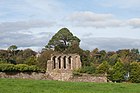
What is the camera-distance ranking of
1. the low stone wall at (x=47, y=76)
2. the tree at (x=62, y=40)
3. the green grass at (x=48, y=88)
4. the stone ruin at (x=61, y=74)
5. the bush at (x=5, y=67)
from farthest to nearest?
the tree at (x=62, y=40) → the stone ruin at (x=61, y=74) → the low stone wall at (x=47, y=76) → the bush at (x=5, y=67) → the green grass at (x=48, y=88)

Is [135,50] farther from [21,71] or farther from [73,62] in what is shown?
[21,71]

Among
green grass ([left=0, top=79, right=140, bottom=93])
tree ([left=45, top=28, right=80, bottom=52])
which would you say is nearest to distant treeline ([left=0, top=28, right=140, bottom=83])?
tree ([left=45, top=28, right=80, bottom=52])

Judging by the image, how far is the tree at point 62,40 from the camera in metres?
65.1

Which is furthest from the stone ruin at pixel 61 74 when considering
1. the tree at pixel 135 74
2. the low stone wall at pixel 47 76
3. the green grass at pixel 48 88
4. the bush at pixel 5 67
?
the green grass at pixel 48 88

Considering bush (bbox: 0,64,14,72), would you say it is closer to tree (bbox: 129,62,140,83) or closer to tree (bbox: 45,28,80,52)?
tree (bbox: 129,62,140,83)

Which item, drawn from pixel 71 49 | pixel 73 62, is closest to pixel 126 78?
pixel 73 62

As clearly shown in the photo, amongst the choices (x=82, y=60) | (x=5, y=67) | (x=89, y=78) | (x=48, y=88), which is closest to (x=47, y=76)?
(x=89, y=78)

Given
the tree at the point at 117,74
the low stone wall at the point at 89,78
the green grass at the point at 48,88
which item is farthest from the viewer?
the tree at the point at 117,74

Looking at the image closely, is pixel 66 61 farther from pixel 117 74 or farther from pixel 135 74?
pixel 135 74

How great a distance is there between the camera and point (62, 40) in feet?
217

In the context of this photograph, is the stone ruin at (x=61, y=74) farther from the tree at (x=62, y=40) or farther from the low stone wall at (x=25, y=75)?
the tree at (x=62, y=40)

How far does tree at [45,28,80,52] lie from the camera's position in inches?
2564

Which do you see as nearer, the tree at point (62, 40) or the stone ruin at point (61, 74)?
the stone ruin at point (61, 74)

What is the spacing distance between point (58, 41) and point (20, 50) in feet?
108
